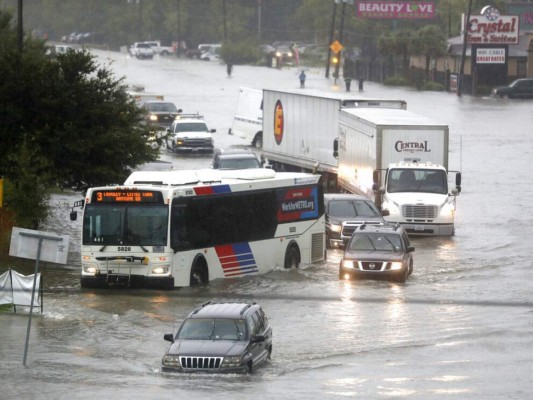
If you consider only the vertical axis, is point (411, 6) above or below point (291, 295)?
above

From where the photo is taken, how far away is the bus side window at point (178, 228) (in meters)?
29.9

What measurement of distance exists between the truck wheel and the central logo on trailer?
20212 millimetres

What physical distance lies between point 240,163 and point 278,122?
5.83m

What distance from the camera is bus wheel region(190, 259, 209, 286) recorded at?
1203 inches

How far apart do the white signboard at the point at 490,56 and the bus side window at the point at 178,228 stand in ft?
239

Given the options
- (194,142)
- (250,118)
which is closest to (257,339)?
(194,142)

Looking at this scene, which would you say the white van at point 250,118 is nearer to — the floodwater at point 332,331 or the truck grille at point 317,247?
the floodwater at point 332,331

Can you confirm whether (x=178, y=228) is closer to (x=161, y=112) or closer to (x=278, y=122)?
(x=278, y=122)

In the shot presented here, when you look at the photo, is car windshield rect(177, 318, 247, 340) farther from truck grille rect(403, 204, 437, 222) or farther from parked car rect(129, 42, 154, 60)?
parked car rect(129, 42, 154, 60)

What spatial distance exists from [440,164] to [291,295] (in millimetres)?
12398

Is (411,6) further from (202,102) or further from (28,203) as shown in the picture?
(28,203)

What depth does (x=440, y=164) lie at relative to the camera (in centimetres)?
4178

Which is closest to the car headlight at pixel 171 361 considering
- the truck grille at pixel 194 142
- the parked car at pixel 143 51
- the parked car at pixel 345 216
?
the parked car at pixel 345 216

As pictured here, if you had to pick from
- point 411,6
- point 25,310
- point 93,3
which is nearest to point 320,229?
point 25,310
